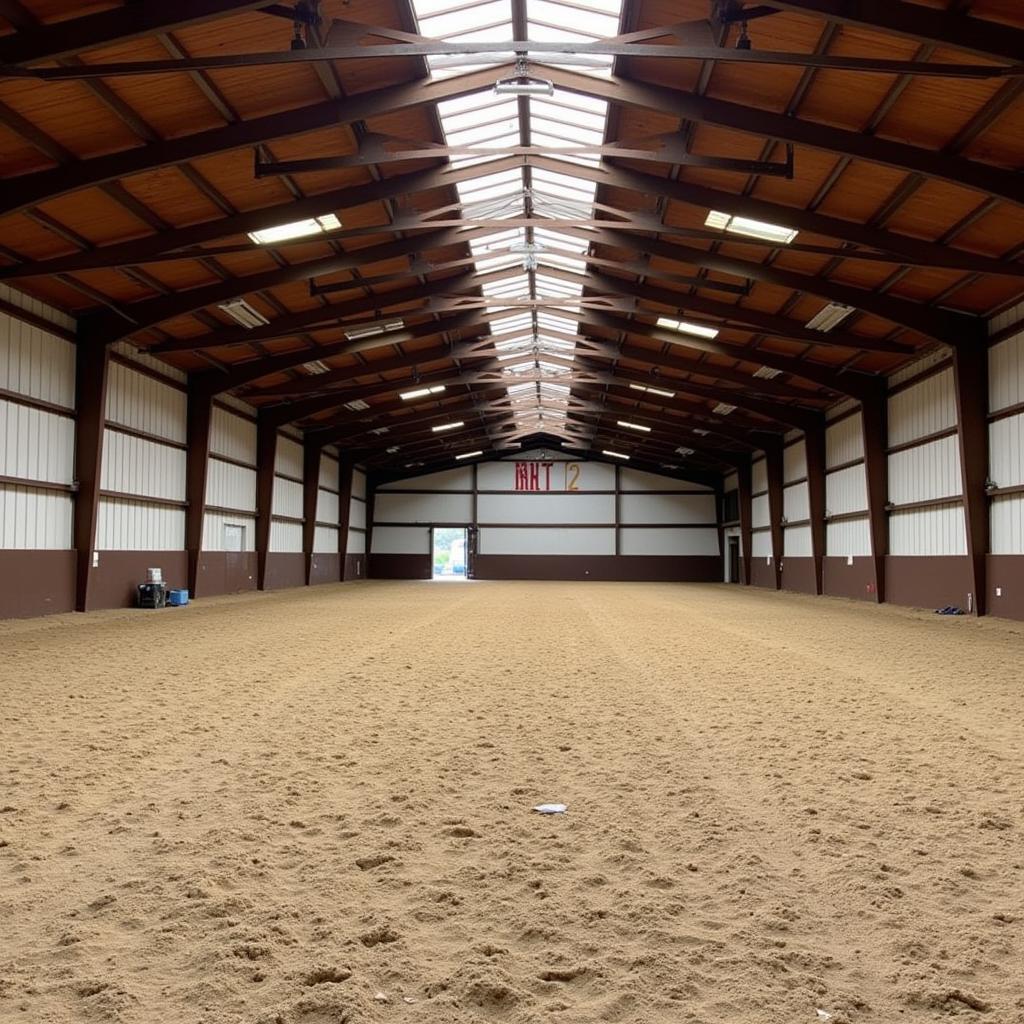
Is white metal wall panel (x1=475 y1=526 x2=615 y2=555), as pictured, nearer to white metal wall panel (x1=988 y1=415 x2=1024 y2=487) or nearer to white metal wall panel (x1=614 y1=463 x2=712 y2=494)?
white metal wall panel (x1=614 y1=463 x2=712 y2=494)

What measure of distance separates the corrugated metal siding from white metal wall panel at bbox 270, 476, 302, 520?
6570mm

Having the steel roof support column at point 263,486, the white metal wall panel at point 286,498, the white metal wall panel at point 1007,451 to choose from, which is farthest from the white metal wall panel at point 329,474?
Answer: the white metal wall panel at point 1007,451

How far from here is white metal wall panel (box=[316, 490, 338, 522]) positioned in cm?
3719

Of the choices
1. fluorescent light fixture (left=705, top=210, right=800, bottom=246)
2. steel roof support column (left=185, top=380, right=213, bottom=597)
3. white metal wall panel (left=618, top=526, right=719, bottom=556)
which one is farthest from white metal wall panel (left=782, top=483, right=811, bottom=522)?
steel roof support column (left=185, top=380, right=213, bottom=597)

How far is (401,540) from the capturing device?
46.3 metres

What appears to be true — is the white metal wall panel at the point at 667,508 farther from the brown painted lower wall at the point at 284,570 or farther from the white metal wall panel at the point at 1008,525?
the white metal wall panel at the point at 1008,525

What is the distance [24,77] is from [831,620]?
16277 millimetres

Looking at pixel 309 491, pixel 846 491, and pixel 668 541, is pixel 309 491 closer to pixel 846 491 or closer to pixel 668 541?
pixel 668 541

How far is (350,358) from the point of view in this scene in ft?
89.0

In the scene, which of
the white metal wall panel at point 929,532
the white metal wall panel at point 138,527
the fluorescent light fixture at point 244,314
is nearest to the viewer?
the fluorescent light fixture at point 244,314

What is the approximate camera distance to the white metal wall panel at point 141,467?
20.3m

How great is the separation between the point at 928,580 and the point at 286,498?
71.3 ft

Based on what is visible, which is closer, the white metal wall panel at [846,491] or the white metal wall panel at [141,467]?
the white metal wall panel at [141,467]

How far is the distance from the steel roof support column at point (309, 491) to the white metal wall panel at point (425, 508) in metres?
11.5
